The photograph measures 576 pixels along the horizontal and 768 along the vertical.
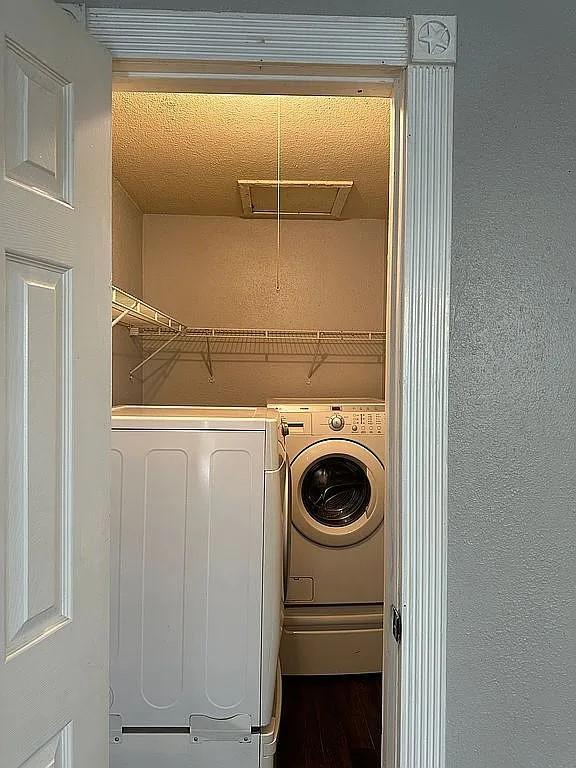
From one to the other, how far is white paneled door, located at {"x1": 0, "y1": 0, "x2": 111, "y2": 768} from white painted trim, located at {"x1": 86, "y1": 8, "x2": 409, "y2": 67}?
2.9 inches

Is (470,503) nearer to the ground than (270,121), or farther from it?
nearer to the ground

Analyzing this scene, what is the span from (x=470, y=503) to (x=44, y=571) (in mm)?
806

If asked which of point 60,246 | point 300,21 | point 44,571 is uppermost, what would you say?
point 300,21

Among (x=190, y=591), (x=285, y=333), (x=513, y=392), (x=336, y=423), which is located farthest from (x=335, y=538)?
(x=513, y=392)

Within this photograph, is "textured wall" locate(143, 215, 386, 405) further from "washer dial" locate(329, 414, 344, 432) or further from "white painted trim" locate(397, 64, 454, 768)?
"white painted trim" locate(397, 64, 454, 768)

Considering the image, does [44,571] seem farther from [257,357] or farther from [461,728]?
[257,357]

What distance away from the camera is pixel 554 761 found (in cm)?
150

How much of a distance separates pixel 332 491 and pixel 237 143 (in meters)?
1.73

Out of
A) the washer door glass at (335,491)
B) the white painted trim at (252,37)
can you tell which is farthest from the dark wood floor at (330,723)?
the white painted trim at (252,37)

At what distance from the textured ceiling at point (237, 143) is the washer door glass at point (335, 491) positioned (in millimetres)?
1393

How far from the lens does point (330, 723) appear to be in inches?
130

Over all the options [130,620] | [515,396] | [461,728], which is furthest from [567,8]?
[130,620]

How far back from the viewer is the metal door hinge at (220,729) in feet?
7.80

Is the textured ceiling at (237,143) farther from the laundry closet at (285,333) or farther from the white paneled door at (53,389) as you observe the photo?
the white paneled door at (53,389)
